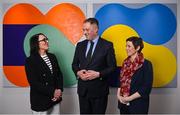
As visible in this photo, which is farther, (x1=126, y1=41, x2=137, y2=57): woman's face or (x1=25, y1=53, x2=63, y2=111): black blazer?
(x1=25, y1=53, x2=63, y2=111): black blazer

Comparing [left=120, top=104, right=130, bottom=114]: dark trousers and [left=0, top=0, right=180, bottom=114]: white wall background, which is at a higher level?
[left=120, top=104, right=130, bottom=114]: dark trousers

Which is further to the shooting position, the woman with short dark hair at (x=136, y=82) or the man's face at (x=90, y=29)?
the man's face at (x=90, y=29)

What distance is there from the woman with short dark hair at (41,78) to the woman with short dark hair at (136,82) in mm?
888

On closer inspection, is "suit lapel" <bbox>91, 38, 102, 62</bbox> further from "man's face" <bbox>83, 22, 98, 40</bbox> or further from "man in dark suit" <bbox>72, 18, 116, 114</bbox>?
"man's face" <bbox>83, 22, 98, 40</bbox>

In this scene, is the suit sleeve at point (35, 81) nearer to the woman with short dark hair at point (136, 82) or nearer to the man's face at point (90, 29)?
the man's face at point (90, 29)

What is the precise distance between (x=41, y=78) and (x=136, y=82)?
119 centimetres

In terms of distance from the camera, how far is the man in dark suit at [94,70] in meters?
3.62

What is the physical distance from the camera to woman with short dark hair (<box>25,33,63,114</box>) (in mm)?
3711

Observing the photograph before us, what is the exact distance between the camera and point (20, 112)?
457 centimetres

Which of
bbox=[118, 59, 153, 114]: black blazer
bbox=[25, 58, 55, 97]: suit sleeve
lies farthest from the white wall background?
bbox=[118, 59, 153, 114]: black blazer

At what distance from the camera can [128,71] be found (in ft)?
11.4

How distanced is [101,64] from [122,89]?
40cm

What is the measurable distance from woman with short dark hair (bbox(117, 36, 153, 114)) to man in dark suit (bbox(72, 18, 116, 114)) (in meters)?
0.26

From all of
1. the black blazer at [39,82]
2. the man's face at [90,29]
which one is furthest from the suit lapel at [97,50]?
the black blazer at [39,82]
